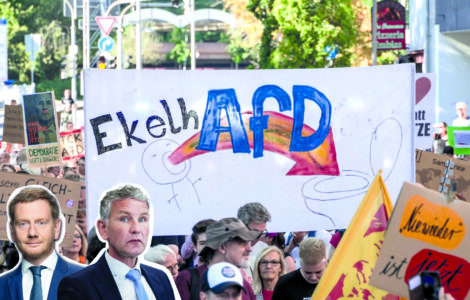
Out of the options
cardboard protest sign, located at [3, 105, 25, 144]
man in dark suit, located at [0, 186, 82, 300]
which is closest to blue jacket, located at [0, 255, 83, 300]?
man in dark suit, located at [0, 186, 82, 300]

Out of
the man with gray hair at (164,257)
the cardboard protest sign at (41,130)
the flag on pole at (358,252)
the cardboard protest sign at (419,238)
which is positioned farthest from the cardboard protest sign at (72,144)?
the cardboard protest sign at (419,238)

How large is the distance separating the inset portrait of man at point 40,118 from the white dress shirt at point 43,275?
7.13 metres

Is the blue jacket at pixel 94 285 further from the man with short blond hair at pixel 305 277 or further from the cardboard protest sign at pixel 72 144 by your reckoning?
the cardboard protest sign at pixel 72 144

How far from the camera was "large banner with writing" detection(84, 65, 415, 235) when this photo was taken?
764 cm

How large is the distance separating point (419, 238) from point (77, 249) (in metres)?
2.92

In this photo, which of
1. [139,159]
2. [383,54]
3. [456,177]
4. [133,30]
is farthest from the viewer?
[133,30]

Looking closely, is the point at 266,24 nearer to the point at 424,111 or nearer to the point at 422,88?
the point at 422,88

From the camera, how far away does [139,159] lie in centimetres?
768

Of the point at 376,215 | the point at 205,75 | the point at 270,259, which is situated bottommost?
the point at 270,259

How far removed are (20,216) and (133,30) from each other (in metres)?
76.7

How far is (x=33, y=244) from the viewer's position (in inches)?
189

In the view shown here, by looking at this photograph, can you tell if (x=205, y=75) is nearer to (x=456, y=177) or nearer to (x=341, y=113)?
(x=341, y=113)

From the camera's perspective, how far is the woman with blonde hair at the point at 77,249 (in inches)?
279

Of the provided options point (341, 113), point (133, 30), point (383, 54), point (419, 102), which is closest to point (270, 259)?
point (341, 113)
